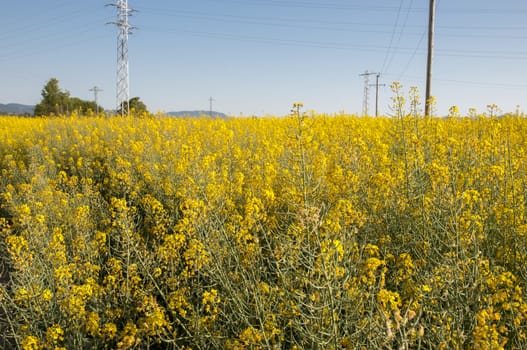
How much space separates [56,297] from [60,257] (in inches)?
11.2

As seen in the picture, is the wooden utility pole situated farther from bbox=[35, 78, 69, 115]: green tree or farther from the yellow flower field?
bbox=[35, 78, 69, 115]: green tree

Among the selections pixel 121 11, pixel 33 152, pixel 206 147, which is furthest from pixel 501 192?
pixel 121 11

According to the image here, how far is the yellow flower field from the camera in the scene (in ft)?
5.52

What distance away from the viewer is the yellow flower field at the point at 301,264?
5.52ft

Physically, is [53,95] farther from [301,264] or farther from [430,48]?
[301,264]

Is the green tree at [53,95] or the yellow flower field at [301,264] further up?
the green tree at [53,95]

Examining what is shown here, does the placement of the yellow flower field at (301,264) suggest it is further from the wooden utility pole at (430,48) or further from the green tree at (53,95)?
the green tree at (53,95)

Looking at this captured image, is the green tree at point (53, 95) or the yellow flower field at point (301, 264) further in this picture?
the green tree at point (53, 95)

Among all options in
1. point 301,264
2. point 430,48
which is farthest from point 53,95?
point 301,264

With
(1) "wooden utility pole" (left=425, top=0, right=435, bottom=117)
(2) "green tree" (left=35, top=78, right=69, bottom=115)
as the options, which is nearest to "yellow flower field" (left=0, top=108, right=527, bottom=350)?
(1) "wooden utility pole" (left=425, top=0, right=435, bottom=117)

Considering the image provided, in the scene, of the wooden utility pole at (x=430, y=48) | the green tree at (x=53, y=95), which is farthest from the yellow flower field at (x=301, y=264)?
the green tree at (x=53, y=95)

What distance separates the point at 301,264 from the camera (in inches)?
73.8

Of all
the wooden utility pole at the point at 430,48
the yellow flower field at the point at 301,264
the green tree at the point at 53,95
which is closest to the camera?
the yellow flower field at the point at 301,264

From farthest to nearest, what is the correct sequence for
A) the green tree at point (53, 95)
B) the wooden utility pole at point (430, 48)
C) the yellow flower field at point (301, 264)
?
the green tree at point (53, 95)
the wooden utility pole at point (430, 48)
the yellow flower field at point (301, 264)
